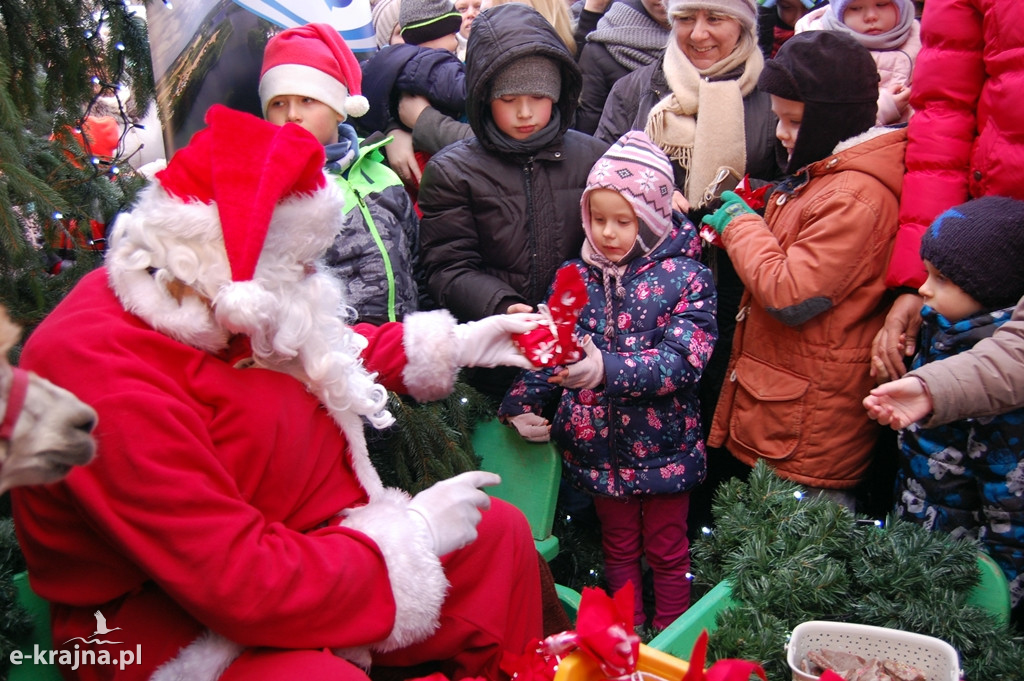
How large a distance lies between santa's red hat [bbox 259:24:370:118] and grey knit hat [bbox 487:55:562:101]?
47 cm

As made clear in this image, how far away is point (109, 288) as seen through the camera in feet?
5.42

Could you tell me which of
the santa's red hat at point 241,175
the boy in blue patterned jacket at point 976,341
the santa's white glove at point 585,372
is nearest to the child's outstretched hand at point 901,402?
the boy in blue patterned jacket at point 976,341

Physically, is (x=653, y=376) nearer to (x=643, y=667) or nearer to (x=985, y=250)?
(x=985, y=250)

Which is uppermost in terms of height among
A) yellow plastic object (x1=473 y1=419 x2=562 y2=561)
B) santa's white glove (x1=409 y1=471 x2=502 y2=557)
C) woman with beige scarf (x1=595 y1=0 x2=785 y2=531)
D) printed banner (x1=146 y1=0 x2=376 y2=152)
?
printed banner (x1=146 y1=0 x2=376 y2=152)

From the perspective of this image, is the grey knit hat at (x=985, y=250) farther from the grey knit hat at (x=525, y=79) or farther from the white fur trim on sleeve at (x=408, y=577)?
the white fur trim on sleeve at (x=408, y=577)

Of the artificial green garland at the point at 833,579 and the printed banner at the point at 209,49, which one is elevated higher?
the printed banner at the point at 209,49

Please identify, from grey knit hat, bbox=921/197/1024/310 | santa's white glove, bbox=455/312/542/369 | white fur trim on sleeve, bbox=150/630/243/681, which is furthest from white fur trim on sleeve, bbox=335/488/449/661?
grey knit hat, bbox=921/197/1024/310

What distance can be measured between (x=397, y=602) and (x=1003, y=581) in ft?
4.99

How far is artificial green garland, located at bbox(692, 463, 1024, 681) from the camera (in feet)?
6.43

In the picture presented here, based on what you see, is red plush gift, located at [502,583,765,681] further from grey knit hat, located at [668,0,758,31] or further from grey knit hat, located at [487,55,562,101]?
grey knit hat, located at [668,0,758,31]

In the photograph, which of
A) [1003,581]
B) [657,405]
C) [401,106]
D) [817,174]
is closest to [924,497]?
[1003,581]

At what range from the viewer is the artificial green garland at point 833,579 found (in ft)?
6.43

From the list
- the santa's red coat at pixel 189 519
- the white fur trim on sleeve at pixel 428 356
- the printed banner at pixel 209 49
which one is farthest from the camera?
the printed banner at pixel 209 49

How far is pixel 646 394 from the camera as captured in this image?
8.44 ft
